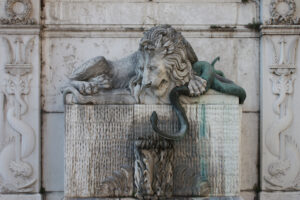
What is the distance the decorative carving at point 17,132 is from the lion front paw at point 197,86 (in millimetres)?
1781

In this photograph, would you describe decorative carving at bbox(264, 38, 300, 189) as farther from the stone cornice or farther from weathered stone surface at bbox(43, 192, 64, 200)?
weathered stone surface at bbox(43, 192, 64, 200)

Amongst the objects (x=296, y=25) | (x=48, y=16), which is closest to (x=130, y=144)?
(x=48, y=16)

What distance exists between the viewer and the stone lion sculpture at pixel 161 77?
14.0 ft

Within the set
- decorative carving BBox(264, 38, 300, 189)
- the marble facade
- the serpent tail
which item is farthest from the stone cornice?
the serpent tail

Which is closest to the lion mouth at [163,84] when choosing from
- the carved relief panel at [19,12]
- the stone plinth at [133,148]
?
the stone plinth at [133,148]

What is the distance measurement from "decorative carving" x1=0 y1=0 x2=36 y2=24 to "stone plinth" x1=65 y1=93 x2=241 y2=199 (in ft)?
4.13

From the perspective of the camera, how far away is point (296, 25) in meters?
5.00

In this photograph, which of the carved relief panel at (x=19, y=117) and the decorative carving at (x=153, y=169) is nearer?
the decorative carving at (x=153, y=169)

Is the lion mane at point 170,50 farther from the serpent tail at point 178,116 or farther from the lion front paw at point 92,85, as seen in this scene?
the lion front paw at point 92,85

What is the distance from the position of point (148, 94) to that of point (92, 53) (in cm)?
102

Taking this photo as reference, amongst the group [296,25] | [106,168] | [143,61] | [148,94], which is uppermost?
[296,25]

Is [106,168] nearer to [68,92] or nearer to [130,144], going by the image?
[130,144]

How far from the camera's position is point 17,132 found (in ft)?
16.3

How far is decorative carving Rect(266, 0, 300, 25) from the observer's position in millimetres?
5008
